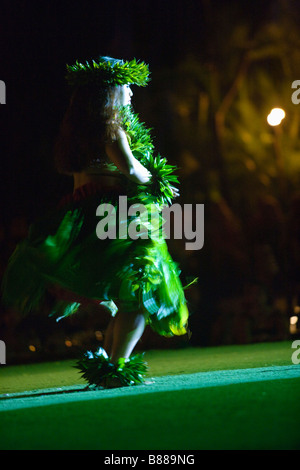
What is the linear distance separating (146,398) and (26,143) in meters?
4.45

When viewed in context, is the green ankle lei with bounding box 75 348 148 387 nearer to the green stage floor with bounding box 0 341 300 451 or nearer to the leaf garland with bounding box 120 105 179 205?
the green stage floor with bounding box 0 341 300 451

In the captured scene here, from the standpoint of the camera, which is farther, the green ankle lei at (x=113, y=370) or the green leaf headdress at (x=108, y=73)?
the green leaf headdress at (x=108, y=73)

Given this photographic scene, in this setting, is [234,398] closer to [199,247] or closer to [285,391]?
[285,391]

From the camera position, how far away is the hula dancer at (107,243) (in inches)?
126

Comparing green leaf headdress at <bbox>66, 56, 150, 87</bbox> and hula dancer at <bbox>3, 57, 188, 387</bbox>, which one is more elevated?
green leaf headdress at <bbox>66, 56, 150, 87</bbox>

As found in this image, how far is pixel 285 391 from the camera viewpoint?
2750 millimetres

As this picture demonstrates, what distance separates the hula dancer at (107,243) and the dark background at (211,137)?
3.32 meters

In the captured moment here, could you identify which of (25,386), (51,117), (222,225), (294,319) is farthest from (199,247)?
(25,386)

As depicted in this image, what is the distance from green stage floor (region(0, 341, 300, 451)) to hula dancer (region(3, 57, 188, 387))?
27cm

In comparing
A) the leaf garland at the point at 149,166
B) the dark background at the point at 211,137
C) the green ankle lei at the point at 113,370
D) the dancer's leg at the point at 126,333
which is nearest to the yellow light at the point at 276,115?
the dark background at the point at 211,137

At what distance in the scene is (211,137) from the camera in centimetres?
775

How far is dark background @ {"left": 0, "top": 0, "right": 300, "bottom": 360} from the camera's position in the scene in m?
6.67

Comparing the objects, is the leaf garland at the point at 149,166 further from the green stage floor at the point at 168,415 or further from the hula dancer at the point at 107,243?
the green stage floor at the point at 168,415

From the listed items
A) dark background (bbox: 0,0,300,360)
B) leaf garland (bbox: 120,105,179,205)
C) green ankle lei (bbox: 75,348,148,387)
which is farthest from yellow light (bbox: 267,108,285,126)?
green ankle lei (bbox: 75,348,148,387)
